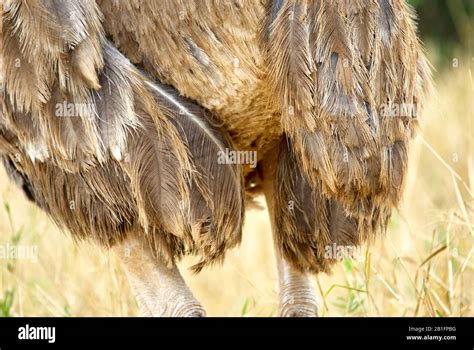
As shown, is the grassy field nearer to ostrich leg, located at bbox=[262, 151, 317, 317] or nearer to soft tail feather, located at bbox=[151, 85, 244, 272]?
ostrich leg, located at bbox=[262, 151, 317, 317]

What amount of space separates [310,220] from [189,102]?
0.59 meters

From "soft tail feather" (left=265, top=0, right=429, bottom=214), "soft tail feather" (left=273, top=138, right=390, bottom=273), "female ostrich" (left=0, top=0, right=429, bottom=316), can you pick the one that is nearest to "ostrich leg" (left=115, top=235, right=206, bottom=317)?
"female ostrich" (left=0, top=0, right=429, bottom=316)

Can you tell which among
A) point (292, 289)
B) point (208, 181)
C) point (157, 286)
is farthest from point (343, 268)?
point (208, 181)

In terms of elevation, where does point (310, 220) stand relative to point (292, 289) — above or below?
above

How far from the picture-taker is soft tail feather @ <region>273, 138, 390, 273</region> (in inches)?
135

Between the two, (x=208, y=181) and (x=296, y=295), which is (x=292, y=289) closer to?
(x=296, y=295)

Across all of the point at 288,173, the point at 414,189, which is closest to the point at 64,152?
the point at 288,173

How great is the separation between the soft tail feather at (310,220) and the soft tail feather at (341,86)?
331 mm

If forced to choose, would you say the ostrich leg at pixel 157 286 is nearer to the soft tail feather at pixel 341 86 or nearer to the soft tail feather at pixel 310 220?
the soft tail feather at pixel 310 220

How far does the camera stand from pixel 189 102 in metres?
3.18

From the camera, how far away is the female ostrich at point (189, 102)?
9.86 feet

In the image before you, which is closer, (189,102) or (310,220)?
(189,102)
